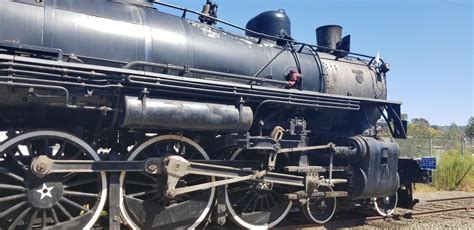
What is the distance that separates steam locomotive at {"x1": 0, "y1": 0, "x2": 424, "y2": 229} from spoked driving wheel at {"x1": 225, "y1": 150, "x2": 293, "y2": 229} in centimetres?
2

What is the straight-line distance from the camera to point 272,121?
250 inches

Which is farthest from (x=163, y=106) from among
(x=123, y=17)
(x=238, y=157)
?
(x=238, y=157)

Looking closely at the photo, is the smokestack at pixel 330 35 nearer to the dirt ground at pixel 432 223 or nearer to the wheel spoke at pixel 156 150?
the dirt ground at pixel 432 223

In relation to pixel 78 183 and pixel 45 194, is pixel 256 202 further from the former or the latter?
pixel 45 194

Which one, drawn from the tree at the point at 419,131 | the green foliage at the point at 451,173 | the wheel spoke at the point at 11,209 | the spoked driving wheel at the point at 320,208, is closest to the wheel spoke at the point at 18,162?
the wheel spoke at the point at 11,209

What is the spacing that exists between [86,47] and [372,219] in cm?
553

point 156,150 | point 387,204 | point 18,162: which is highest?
point 156,150

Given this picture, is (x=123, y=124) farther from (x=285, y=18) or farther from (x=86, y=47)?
(x=285, y=18)

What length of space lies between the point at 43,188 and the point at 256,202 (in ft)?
10.0

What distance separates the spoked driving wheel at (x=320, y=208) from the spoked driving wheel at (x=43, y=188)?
319cm

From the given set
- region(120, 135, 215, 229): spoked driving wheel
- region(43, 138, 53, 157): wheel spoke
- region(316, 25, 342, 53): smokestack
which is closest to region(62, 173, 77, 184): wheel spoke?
region(43, 138, 53, 157): wheel spoke

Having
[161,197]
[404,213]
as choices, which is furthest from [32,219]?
[404,213]

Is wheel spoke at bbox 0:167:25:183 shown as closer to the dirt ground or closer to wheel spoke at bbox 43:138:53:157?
wheel spoke at bbox 43:138:53:157

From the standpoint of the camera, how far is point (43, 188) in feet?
14.7
